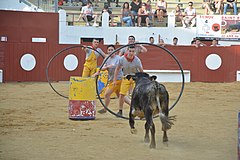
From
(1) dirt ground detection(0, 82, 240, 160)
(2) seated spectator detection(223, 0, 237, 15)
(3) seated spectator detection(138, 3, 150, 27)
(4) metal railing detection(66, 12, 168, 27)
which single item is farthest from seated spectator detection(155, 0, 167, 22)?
(1) dirt ground detection(0, 82, 240, 160)

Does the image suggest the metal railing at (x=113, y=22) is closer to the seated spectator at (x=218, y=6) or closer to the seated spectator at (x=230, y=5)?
the seated spectator at (x=218, y=6)

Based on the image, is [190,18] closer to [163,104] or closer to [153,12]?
[153,12]

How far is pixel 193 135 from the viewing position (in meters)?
8.81

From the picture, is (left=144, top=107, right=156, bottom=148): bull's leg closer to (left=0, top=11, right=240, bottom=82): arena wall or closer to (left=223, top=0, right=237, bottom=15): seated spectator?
(left=0, top=11, right=240, bottom=82): arena wall

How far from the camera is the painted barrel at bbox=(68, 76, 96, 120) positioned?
33.7 feet

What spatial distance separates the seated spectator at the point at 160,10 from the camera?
23844 mm

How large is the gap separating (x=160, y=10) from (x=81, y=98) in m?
14.2

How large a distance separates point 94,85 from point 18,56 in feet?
33.0

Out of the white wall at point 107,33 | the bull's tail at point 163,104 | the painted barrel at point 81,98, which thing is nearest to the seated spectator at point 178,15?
the white wall at point 107,33

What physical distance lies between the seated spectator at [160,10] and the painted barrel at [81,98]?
13.9 meters

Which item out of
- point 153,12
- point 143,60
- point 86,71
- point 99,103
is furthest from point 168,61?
point 99,103

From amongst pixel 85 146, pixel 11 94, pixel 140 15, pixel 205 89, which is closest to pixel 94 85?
pixel 85 146

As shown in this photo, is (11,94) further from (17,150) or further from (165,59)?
(17,150)

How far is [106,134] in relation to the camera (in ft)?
28.9
